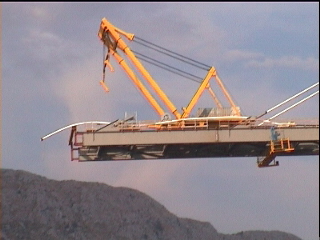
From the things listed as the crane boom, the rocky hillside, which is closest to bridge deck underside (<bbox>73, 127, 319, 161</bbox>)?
the crane boom

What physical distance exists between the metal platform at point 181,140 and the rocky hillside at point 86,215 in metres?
73.2

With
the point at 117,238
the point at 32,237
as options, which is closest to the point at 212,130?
the point at 32,237

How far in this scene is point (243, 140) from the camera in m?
40.4

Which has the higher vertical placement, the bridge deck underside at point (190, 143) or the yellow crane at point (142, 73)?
the yellow crane at point (142, 73)

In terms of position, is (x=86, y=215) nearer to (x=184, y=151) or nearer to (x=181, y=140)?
(x=184, y=151)

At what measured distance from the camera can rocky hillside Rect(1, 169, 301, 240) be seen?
118 metres

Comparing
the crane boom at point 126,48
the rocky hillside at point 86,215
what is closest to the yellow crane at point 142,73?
the crane boom at point 126,48

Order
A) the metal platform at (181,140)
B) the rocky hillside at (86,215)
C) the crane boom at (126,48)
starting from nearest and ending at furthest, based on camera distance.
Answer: the metal platform at (181,140)
the crane boom at (126,48)
the rocky hillside at (86,215)

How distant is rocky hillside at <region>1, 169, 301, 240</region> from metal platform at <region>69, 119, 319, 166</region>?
240 ft

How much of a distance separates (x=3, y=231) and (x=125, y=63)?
72443 millimetres

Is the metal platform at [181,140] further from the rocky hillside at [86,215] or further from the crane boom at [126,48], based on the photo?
the rocky hillside at [86,215]

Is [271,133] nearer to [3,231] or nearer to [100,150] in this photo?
[100,150]

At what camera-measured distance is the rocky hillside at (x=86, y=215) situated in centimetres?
11794

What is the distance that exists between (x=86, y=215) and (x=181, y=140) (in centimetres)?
9150
